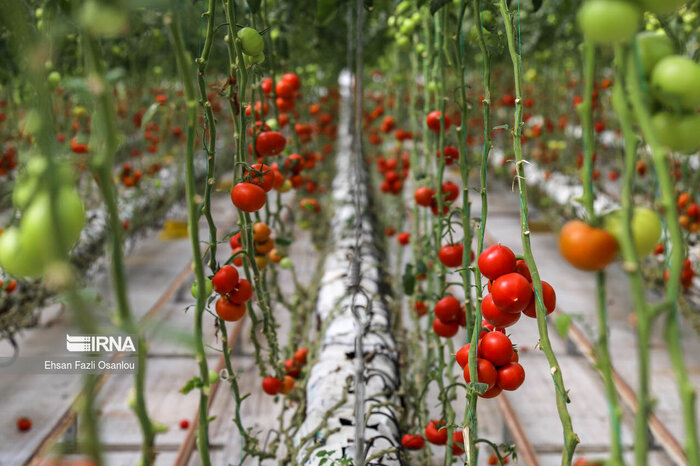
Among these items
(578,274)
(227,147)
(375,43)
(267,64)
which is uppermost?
(375,43)

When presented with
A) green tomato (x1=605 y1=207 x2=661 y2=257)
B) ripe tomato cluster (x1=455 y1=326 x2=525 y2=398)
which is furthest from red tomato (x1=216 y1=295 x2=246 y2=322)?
green tomato (x1=605 y1=207 x2=661 y2=257)

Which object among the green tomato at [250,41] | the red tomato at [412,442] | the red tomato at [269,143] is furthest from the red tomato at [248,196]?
the red tomato at [412,442]

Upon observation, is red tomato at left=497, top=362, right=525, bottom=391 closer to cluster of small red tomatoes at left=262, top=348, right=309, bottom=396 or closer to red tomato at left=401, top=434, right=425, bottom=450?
red tomato at left=401, top=434, right=425, bottom=450

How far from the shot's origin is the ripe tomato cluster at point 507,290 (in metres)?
0.66

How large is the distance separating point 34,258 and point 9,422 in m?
2.15

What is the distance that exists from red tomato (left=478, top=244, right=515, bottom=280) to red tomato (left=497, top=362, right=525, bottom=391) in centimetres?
14

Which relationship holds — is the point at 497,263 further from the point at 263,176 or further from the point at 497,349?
the point at 263,176

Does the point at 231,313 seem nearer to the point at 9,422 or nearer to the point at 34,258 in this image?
the point at 34,258

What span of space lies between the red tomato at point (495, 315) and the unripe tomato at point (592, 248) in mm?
296

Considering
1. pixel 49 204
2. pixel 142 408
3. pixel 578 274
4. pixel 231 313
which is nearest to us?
pixel 49 204

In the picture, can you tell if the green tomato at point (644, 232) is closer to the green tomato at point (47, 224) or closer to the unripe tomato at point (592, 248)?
the unripe tomato at point (592, 248)

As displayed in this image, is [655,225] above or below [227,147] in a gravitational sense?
below

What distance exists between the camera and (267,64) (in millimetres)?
1659

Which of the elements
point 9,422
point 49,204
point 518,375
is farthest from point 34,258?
point 9,422
